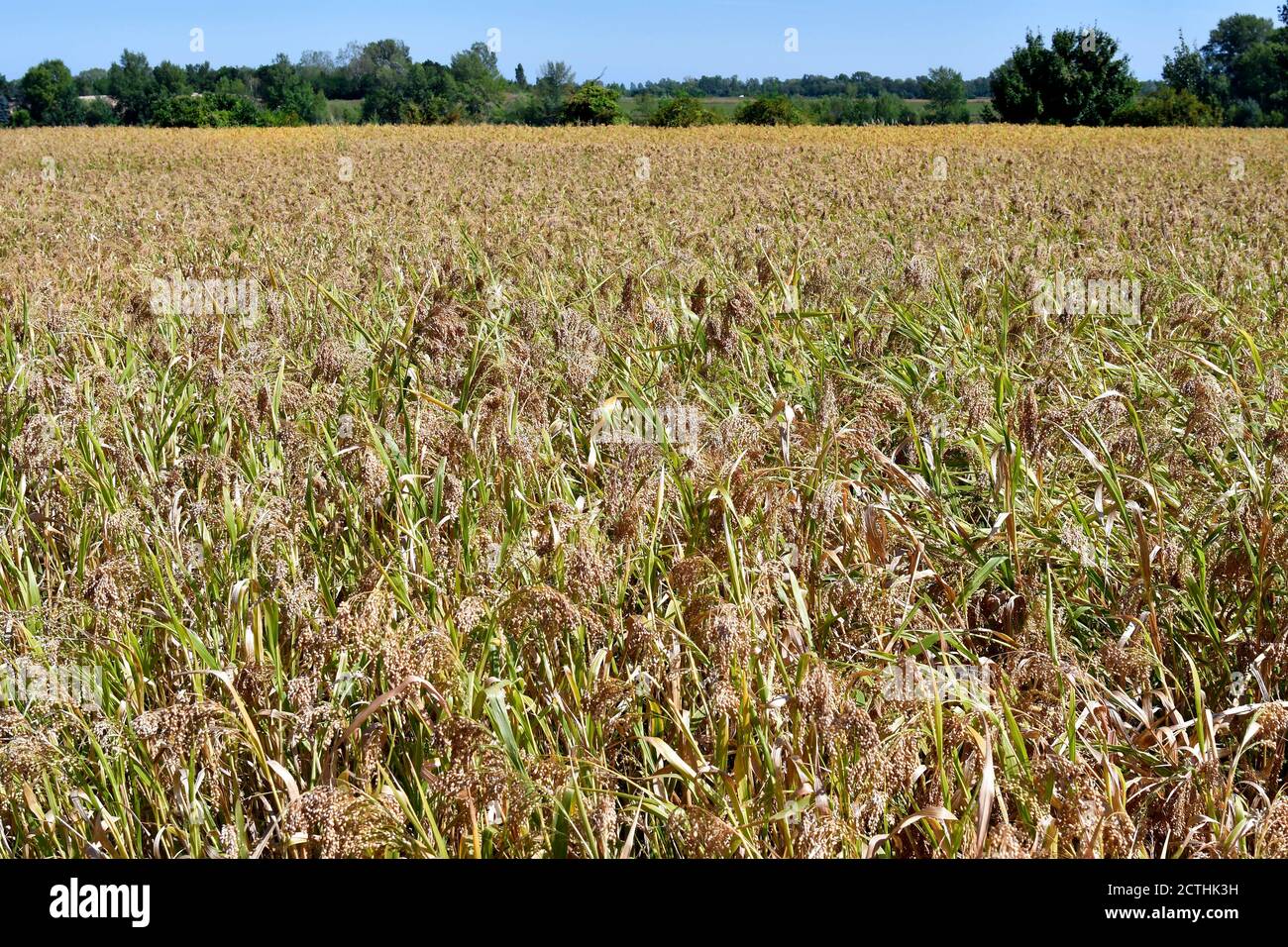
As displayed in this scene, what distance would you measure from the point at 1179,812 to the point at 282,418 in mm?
2682

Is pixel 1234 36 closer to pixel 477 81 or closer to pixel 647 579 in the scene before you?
pixel 477 81

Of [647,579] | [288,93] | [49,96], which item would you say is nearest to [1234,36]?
[288,93]

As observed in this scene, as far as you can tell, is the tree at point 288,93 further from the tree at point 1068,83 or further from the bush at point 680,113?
the tree at point 1068,83

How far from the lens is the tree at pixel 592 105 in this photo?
162 feet

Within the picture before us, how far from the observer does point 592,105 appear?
162 ft

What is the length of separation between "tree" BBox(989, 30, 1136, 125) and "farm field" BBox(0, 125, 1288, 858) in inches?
2447

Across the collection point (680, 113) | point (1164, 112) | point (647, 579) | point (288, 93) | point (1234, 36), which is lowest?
point (647, 579)

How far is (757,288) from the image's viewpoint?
17.1ft

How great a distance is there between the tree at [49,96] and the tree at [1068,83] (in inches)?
2972

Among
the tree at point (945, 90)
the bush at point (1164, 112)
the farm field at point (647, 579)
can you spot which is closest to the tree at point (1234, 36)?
the tree at point (945, 90)

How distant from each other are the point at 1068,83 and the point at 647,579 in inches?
2580

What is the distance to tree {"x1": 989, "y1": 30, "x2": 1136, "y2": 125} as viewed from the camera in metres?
60.1

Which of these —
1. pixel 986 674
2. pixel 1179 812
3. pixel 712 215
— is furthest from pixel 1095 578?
pixel 712 215

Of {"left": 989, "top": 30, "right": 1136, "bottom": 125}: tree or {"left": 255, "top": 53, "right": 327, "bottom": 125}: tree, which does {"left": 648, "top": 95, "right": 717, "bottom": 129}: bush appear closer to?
{"left": 989, "top": 30, "right": 1136, "bottom": 125}: tree
